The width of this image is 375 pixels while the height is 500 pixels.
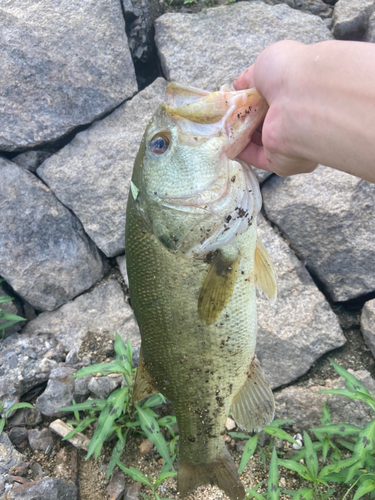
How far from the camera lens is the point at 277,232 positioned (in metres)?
3.17

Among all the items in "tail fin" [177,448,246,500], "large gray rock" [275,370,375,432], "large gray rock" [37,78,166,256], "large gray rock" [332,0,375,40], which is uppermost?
"large gray rock" [332,0,375,40]

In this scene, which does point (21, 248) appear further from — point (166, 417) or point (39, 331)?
point (166, 417)

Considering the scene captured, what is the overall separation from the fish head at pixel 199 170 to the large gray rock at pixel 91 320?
1.77m

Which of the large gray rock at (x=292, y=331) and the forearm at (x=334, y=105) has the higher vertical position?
the forearm at (x=334, y=105)

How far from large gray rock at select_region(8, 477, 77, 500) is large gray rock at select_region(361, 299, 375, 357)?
2457 mm

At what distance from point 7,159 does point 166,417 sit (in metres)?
2.62

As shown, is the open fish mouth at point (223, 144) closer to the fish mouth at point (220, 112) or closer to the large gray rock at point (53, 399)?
the fish mouth at point (220, 112)

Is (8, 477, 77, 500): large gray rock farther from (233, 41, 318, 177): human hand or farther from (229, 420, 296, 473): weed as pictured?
(233, 41, 318, 177): human hand

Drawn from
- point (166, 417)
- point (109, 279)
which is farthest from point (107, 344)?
point (166, 417)

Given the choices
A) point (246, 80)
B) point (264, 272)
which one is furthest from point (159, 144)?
point (264, 272)

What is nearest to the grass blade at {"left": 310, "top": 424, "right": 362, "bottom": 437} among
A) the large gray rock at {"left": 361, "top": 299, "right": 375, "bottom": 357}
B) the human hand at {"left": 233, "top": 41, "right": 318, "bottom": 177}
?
the large gray rock at {"left": 361, "top": 299, "right": 375, "bottom": 357}

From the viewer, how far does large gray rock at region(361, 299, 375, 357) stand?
283 centimetres

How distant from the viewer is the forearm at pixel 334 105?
1.20 metres

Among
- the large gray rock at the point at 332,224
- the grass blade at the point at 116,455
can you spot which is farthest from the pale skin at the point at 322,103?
the grass blade at the point at 116,455
